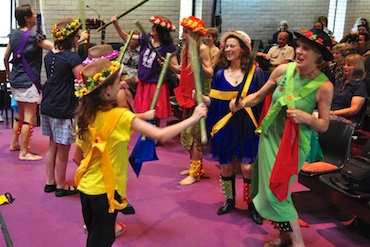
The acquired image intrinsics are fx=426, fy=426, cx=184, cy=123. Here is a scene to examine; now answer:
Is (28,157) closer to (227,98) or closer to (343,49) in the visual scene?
(227,98)

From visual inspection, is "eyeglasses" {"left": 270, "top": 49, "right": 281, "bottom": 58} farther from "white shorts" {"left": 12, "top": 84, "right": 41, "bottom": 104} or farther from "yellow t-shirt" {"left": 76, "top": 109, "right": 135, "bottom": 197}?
"yellow t-shirt" {"left": 76, "top": 109, "right": 135, "bottom": 197}

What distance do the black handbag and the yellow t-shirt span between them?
65.9 inches

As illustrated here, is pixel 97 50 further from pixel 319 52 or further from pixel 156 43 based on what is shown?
pixel 319 52

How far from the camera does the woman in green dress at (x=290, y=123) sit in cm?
258

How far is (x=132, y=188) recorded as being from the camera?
4082 millimetres

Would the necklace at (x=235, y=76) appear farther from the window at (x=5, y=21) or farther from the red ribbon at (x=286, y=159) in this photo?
the window at (x=5, y=21)

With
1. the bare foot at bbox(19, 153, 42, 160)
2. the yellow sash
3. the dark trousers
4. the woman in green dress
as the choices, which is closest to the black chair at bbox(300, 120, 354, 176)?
the yellow sash

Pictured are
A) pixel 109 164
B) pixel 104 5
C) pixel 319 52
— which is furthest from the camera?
pixel 104 5

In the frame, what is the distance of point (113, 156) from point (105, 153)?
67 millimetres

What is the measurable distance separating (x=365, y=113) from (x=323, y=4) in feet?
20.9

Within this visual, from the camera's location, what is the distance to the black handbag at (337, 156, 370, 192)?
3.02 metres

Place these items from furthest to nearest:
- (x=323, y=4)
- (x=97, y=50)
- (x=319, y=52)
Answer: (x=323, y=4), (x=97, y=50), (x=319, y=52)

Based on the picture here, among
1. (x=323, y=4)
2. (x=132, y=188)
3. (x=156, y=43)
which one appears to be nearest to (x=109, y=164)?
(x=132, y=188)

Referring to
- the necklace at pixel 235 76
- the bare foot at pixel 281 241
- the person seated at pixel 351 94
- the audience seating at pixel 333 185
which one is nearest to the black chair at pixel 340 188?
the audience seating at pixel 333 185
